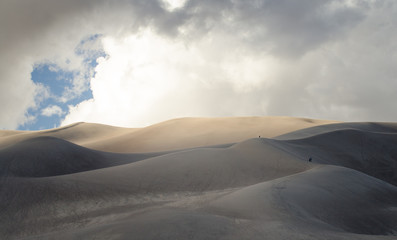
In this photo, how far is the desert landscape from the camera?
5590mm

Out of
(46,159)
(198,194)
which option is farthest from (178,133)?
(198,194)

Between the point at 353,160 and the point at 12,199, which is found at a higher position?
the point at 12,199

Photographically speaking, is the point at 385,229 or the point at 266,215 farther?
the point at 385,229

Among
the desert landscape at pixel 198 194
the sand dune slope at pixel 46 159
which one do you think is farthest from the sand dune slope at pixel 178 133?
the sand dune slope at pixel 46 159

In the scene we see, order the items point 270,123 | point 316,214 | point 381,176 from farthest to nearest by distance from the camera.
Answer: point 270,123 < point 381,176 < point 316,214

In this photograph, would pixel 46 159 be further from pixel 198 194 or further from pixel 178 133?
pixel 178 133

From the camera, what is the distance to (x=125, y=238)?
4953mm

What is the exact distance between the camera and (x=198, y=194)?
994cm

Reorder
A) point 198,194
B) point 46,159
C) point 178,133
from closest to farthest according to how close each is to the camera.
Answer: point 198,194, point 46,159, point 178,133

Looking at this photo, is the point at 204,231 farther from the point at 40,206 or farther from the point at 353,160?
the point at 353,160

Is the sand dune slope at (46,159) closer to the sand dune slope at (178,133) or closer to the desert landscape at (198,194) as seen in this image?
the desert landscape at (198,194)

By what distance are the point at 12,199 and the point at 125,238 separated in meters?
6.57

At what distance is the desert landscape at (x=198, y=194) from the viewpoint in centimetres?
559

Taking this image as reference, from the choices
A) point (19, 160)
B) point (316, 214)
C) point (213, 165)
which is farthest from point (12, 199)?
point (316, 214)
